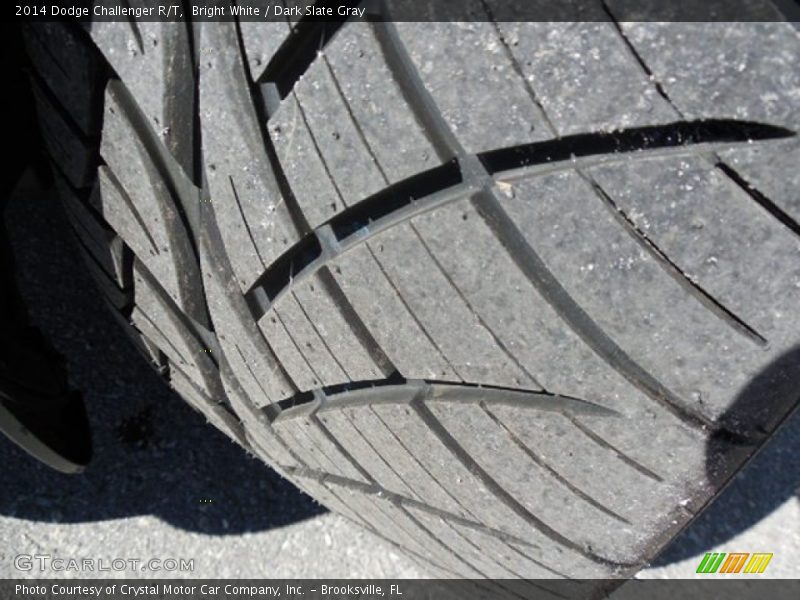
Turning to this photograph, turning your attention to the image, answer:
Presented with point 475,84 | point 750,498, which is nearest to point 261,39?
point 475,84

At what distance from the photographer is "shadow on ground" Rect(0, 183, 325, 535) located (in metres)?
1.51

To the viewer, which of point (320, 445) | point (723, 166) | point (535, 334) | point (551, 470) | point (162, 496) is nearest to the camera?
point (723, 166)

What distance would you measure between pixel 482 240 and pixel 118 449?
1.03 meters

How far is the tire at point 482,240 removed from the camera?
2.29 feet

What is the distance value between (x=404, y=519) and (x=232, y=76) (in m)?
0.61

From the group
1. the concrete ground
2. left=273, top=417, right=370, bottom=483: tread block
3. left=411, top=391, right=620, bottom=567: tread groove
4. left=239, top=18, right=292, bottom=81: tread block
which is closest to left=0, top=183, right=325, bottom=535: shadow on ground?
the concrete ground

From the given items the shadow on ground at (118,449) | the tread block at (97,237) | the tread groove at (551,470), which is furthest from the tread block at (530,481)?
the shadow on ground at (118,449)

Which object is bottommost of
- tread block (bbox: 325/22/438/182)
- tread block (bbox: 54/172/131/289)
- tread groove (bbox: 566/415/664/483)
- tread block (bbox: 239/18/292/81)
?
tread groove (bbox: 566/415/664/483)

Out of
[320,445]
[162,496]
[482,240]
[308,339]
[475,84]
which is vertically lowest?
[162,496]

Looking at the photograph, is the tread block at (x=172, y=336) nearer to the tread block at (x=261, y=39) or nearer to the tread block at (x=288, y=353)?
the tread block at (x=288, y=353)

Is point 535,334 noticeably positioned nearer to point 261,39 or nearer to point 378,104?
point 378,104

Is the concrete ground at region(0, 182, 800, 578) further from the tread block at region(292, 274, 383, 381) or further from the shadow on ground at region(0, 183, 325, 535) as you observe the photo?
the tread block at region(292, 274, 383, 381)

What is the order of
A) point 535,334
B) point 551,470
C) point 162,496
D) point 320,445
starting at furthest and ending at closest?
point 162,496 → point 320,445 → point 551,470 → point 535,334

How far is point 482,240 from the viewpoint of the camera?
2.58 feet
